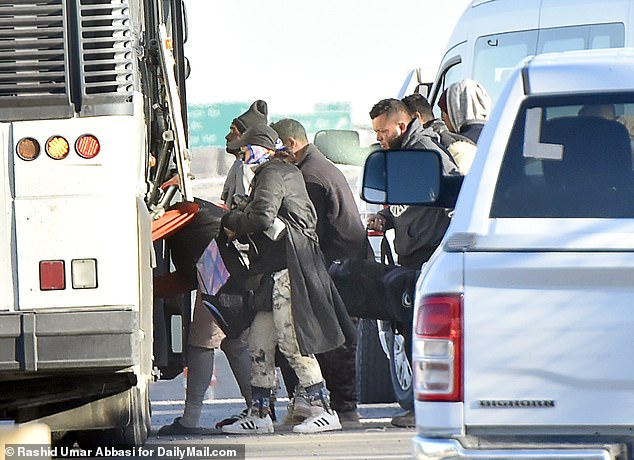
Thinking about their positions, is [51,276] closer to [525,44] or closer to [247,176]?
[247,176]

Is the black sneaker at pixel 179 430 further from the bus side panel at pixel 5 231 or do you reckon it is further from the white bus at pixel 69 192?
the bus side panel at pixel 5 231

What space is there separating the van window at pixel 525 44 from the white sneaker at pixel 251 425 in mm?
3244

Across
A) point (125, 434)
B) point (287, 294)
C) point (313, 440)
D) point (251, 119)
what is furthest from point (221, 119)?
point (125, 434)

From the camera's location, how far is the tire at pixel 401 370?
32.0ft

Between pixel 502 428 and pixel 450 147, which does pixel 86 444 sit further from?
pixel 502 428

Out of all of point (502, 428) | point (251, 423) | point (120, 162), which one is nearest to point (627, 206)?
point (502, 428)

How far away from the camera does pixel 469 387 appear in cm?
406

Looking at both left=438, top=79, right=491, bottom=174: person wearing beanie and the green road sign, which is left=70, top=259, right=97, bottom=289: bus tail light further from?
the green road sign

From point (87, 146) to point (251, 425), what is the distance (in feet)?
11.5

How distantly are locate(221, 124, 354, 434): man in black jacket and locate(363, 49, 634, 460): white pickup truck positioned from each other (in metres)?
5.08

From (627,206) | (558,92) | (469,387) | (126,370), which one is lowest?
(126,370)

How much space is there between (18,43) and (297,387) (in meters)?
3.90

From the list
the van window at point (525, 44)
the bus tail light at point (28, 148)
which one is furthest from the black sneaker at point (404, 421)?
the bus tail light at point (28, 148)

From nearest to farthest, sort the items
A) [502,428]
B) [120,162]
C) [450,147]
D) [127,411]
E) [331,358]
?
[502,428] < [120,162] < [127,411] < [450,147] < [331,358]
